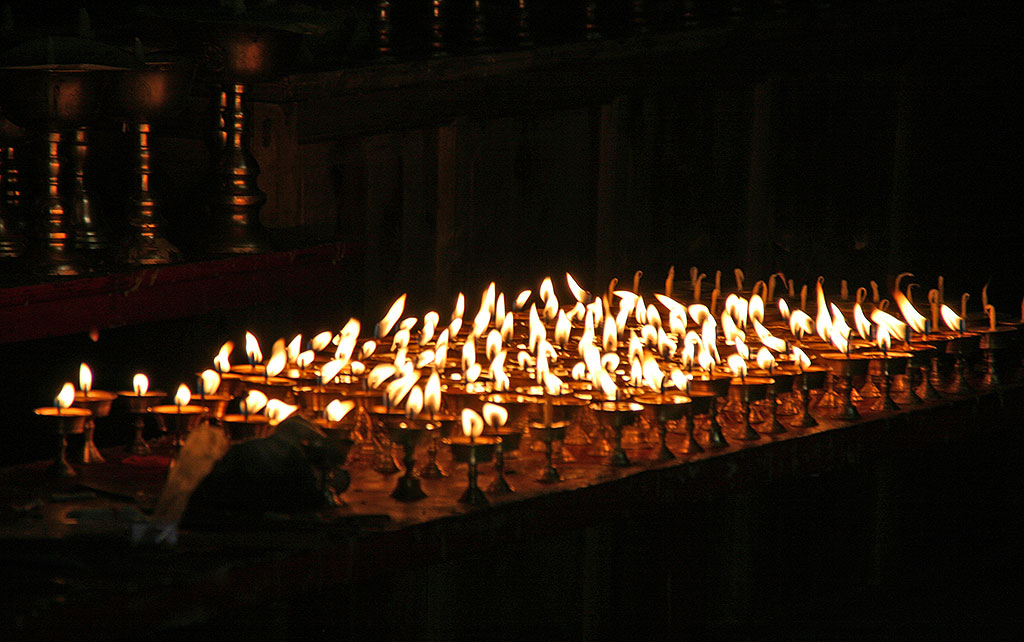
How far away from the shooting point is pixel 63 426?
3303 mm

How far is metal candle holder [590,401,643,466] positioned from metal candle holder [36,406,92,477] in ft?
3.91

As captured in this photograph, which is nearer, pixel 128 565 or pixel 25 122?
pixel 128 565

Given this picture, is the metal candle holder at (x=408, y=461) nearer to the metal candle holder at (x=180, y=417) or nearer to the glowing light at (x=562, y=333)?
the metal candle holder at (x=180, y=417)

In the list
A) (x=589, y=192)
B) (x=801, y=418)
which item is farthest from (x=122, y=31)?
(x=801, y=418)

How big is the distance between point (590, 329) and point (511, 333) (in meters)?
0.39

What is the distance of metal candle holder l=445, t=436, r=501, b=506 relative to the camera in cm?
325

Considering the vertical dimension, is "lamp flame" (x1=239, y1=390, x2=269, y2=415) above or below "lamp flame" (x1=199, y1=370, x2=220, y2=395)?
below

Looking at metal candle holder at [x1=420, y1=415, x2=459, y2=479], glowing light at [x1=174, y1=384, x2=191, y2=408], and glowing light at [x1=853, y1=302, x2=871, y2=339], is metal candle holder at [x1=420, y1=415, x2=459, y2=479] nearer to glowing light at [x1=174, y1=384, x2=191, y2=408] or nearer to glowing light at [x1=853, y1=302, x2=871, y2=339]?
glowing light at [x1=174, y1=384, x2=191, y2=408]

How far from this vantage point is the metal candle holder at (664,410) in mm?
3646

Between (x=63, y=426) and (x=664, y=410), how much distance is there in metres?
1.40

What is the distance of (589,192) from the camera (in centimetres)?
664

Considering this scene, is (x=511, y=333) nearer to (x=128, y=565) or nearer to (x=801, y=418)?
(x=801, y=418)

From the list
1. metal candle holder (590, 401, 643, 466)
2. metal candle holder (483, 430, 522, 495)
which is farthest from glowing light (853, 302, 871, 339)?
metal candle holder (483, 430, 522, 495)

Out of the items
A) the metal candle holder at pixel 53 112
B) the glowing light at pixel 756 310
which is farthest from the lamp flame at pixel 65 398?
the glowing light at pixel 756 310
